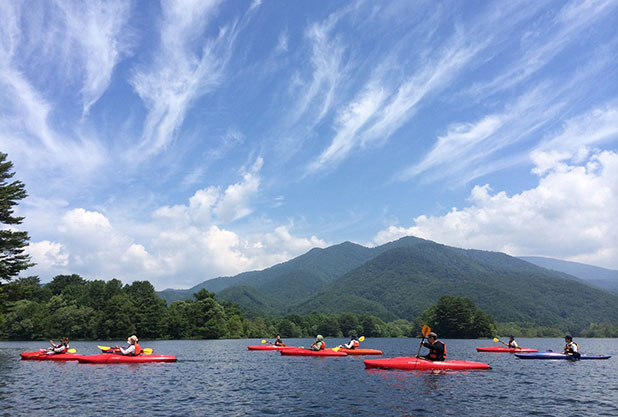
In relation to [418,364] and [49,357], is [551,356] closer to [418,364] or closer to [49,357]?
[418,364]

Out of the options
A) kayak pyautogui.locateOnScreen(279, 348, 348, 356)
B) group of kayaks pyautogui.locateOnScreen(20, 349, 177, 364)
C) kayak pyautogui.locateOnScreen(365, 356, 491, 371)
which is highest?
kayak pyautogui.locateOnScreen(365, 356, 491, 371)

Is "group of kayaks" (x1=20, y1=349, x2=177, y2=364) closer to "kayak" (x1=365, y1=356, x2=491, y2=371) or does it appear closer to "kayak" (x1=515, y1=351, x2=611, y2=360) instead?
"kayak" (x1=365, y1=356, x2=491, y2=371)

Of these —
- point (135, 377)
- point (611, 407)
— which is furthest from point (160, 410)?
point (611, 407)

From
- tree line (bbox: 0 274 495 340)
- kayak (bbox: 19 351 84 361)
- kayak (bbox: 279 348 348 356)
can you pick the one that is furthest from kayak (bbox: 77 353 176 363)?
tree line (bbox: 0 274 495 340)

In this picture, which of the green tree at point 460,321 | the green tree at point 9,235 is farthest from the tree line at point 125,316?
the green tree at point 9,235

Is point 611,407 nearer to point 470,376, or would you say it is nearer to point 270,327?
point 470,376

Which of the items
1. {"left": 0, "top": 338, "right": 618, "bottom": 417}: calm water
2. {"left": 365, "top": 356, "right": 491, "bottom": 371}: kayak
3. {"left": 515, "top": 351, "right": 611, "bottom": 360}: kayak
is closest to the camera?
{"left": 0, "top": 338, "right": 618, "bottom": 417}: calm water

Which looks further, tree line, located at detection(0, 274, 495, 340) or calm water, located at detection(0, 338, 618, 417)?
tree line, located at detection(0, 274, 495, 340)

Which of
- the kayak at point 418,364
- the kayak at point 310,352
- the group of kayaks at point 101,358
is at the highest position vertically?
the kayak at point 418,364

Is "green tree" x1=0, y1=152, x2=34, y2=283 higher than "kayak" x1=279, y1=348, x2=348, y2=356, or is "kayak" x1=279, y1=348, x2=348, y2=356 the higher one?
"green tree" x1=0, y1=152, x2=34, y2=283

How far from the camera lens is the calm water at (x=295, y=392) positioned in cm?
1788

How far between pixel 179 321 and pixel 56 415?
99.7 metres

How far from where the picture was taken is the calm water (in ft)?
58.6

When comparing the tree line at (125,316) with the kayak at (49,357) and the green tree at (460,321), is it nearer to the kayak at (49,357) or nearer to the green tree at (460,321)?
the green tree at (460,321)
